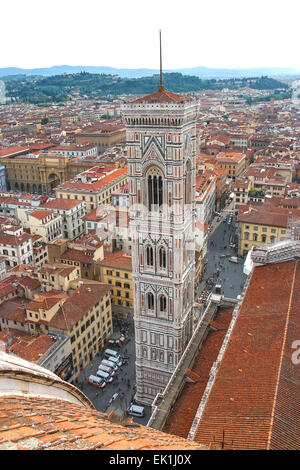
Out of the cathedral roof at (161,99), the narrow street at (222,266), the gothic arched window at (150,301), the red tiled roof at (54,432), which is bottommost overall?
the narrow street at (222,266)

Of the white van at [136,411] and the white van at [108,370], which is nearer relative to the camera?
the white van at [136,411]

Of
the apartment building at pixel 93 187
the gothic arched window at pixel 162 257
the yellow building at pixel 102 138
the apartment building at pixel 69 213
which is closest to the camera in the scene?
the gothic arched window at pixel 162 257

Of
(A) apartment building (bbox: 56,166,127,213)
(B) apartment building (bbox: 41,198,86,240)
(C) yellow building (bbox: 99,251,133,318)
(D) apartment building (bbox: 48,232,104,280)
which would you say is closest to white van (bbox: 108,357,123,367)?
(C) yellow building (bbox: 99,251,133,318)

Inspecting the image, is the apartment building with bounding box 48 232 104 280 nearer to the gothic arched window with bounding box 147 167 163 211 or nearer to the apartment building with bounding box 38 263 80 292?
the apartment building with bounding box 38 263 80 292

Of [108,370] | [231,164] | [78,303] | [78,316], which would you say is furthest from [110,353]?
[231,164]

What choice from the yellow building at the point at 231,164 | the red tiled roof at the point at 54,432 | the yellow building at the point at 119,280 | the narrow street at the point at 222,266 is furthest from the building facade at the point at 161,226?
the yellow building at the point at 231,164

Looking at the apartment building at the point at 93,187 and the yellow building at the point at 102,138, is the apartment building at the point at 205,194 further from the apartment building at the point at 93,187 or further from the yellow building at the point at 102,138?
the yellow building at the point at 102,138

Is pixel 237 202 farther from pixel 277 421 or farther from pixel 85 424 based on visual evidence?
pixel 85 424
